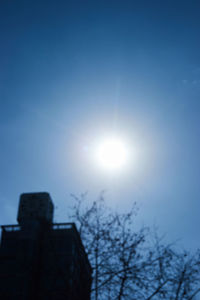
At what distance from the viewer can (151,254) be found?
16.4 metres

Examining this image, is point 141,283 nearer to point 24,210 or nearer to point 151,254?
point 151,254

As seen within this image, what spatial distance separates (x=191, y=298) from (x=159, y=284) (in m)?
2.03

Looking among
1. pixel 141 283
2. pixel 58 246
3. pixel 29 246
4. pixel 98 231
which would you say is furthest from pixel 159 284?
pixel 29 246

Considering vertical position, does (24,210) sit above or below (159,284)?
above

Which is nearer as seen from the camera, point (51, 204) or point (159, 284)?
point (159, 284)

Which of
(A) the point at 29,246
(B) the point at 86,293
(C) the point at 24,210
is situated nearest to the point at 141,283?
(B) the point at 86,293

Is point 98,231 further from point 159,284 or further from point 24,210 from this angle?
point 24,210

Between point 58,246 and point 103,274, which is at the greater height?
point 58,246

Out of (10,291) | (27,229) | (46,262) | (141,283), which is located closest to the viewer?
(141,283)

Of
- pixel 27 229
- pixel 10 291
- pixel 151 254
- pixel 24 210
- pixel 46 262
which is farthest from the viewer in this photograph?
pixel 24 210

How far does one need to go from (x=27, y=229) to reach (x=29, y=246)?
120 inches

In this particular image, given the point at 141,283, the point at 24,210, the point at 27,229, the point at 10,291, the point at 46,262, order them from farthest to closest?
1. the point at 24,210
2. the point at 27,229
3. the point at 46,262
4. the point at 10,291
5. the point at 141,283

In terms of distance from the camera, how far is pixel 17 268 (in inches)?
1358

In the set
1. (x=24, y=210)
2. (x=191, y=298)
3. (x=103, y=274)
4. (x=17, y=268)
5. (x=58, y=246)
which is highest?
(x=24, y=210)
